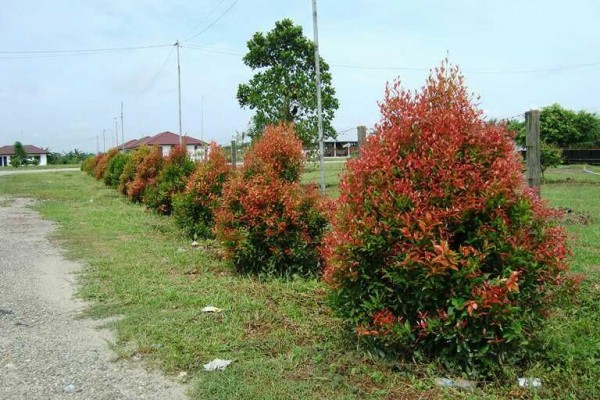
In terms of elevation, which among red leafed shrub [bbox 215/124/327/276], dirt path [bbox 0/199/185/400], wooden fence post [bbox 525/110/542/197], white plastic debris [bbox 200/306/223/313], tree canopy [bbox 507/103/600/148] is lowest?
dirt path [bbox 0/199/185/400]

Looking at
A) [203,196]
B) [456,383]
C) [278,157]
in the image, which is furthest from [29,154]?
[456,383]

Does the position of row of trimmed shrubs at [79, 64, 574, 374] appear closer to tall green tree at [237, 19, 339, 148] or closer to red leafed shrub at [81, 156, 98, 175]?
tall green tree at [237, 19, 339, 148]

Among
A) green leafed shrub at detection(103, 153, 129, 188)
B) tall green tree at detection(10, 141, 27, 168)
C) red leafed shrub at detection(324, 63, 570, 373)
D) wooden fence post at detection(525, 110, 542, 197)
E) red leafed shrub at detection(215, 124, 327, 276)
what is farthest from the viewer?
tall green tree at detection(10, 141, 27, 168)

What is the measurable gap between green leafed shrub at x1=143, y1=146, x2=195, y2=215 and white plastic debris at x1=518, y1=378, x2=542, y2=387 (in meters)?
9.53

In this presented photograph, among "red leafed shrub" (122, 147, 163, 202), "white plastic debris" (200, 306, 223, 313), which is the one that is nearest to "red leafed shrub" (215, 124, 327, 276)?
"white plastic debris" (200, 306, 223, 313)

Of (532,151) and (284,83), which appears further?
(284,83)

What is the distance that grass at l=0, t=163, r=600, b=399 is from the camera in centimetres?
329

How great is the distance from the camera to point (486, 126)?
3.49 meters

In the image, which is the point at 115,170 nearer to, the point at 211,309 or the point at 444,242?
the point at 211,309

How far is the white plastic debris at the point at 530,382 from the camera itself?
3202mm

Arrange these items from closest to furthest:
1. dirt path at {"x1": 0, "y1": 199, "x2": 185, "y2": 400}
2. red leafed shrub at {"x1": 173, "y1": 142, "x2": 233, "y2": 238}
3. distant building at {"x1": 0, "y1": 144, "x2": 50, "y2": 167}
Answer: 1. dirt path at {"x1": 0, "y1": 199, "x2": 185, "y2": 400}
2. red leafed shrub at {"x1": 173, "y1": 142, "x2": 233, "y2": 238}
3. distant building at {"x1": 0, "y1": 144, "x2": 50, "y2": 167}

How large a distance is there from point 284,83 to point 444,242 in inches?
644

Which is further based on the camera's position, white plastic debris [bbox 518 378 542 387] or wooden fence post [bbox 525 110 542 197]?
wooden fence post [bbox 525 110 542 197]

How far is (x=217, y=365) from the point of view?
3.70 metres
